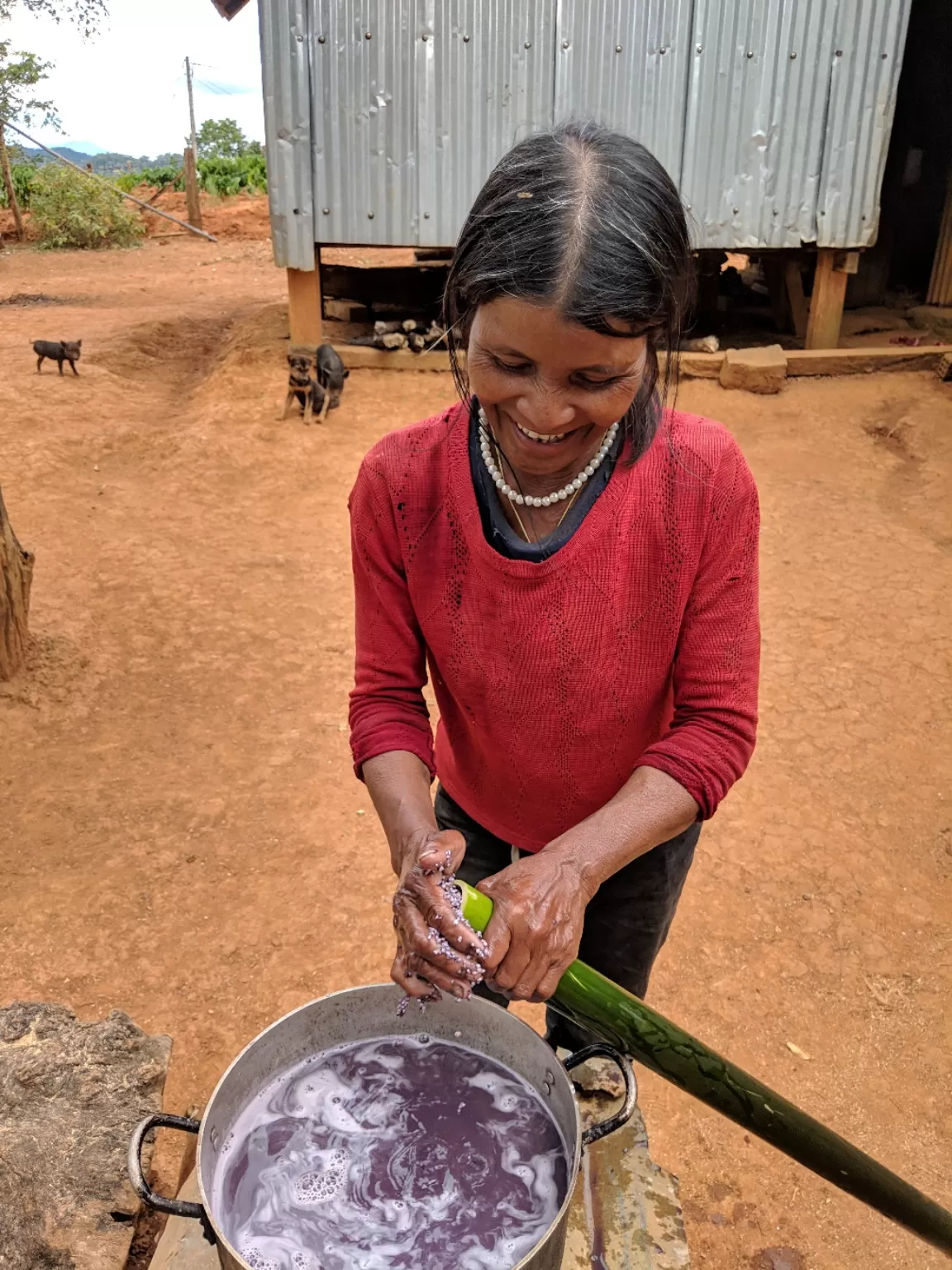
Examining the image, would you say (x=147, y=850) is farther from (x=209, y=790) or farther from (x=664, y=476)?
(x=664, y=476)

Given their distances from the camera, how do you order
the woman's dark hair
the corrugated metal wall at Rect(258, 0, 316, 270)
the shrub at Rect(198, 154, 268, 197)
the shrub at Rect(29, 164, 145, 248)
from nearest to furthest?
the woman's dark hair, the corrugated metal wall at Rect(258, 0, 316, 270), the shrub at Rect(29, 164, 145, 248), the shrub at Rect(198, 154, 268, 197)

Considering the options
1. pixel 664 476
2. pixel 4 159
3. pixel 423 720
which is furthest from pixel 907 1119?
Result: pixel 4 159

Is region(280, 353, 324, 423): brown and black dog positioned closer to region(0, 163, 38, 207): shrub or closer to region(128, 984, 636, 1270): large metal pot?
region(128, 984, 636, 1270): large metal pot

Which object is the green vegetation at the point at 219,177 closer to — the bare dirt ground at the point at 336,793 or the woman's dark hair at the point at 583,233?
the bare dirt ground at the point at 336,793

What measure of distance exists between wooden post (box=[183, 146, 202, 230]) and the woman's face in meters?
20.2

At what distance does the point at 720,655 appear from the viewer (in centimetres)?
152

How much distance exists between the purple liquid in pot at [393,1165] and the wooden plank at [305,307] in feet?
25.8

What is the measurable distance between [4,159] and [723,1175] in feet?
66.6

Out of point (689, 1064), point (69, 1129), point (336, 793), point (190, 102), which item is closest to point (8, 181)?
point (190, 102)

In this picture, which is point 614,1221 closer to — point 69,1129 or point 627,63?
point 69,1129

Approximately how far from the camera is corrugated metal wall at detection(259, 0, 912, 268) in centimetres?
760

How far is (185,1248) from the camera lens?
163cm

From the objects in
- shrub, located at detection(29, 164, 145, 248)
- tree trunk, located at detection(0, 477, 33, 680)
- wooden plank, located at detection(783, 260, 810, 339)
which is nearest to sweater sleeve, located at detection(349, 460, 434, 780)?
tree trunk, located at detection(0, 477, 33, 680)

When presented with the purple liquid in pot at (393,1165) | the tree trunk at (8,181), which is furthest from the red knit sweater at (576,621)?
the tree trunk at (8,181)
